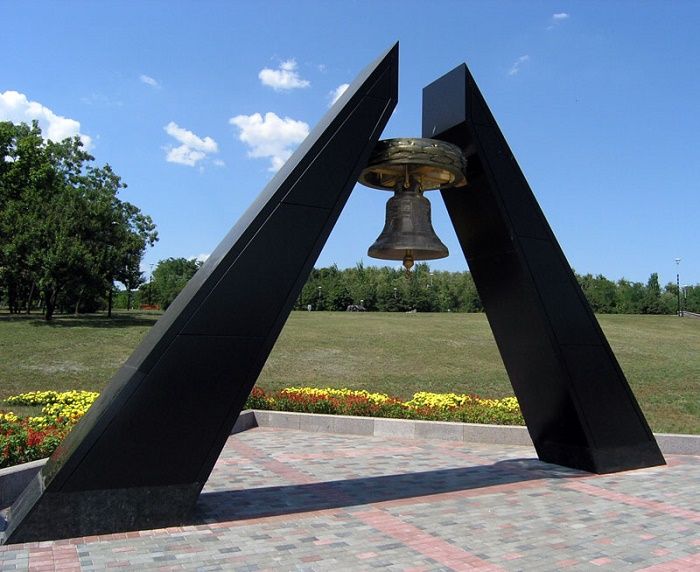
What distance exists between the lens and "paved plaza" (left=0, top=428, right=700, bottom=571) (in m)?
5.34

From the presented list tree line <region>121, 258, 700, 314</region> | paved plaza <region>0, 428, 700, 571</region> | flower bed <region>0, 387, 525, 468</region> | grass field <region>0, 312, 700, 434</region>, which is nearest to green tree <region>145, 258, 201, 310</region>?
tree line <region>121, 258, 700, 314</region>

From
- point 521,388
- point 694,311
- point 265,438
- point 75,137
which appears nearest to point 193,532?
point 521,388

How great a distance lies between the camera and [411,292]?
228 ft

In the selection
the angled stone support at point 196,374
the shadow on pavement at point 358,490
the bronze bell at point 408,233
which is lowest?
the shadow on pavement at point 358,490

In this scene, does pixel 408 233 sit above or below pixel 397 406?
above

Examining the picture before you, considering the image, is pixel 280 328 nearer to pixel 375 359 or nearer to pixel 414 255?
pixel 414 255

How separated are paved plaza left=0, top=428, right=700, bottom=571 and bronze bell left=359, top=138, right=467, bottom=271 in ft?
9.77

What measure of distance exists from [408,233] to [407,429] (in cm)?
560

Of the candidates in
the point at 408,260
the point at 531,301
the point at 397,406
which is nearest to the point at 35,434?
Result: the point at 408,260

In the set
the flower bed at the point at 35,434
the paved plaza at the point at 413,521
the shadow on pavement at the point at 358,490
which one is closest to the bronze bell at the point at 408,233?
the shadow on pavement at the point at 358,490

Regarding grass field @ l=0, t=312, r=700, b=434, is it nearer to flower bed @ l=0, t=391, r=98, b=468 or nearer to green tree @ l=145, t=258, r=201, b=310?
flower bed @ l=0, t=391, r=98, b=468

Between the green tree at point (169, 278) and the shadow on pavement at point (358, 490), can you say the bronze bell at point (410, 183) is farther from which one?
the green tree at point (169, 278)

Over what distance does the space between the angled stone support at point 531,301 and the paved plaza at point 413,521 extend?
0.57 meters

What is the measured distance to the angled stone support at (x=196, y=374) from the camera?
18.8ft
